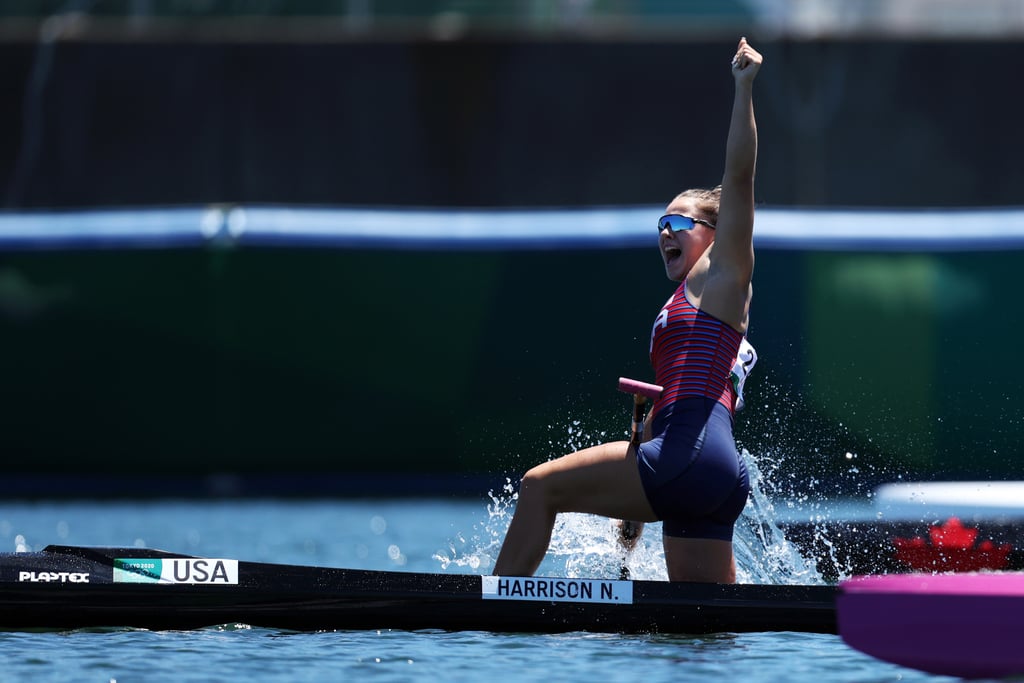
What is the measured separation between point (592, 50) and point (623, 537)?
27.0ft

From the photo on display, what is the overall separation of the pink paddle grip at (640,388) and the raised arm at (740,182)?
1.66 feet

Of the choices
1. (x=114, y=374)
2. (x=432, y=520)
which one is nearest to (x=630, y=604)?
(x=432, y=520)

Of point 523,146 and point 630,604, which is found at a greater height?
point 523,146

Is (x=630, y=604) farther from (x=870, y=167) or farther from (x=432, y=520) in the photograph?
(x=870, y=167)

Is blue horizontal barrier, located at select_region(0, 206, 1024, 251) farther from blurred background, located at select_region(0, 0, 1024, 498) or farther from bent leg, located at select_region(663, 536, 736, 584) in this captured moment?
bent leg, located at select_region(663, 536, 736, 584)

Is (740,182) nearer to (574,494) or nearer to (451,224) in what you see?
(574,494)

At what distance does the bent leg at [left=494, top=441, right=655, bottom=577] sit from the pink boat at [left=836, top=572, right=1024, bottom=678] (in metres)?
1.00

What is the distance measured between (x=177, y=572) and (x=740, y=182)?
8.41 feet

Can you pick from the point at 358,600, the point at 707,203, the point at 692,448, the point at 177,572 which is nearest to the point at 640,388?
the point at 692,448

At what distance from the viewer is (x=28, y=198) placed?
14.7m

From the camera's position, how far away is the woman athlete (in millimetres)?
6516

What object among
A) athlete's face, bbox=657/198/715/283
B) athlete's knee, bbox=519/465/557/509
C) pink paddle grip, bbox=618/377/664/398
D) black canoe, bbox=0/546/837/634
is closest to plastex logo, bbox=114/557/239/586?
black canoe, bbox=0/546/837/634

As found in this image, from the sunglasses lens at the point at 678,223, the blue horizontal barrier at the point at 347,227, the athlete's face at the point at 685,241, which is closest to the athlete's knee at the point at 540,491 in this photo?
the athlete's face at the point at 685,241

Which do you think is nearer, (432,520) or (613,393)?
(613,393)
